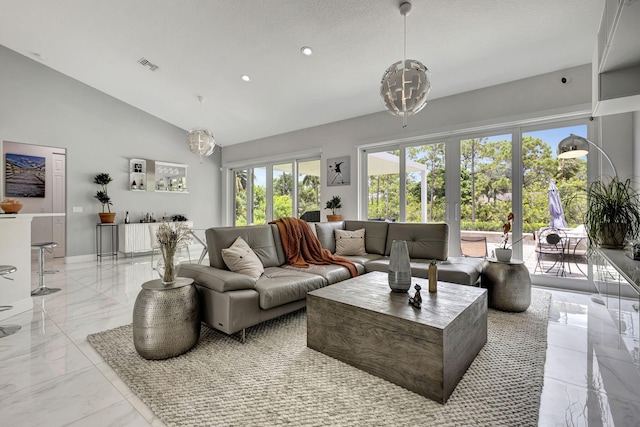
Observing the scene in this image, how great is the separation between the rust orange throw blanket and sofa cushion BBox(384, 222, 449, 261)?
96cm

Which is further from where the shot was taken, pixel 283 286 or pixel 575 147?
pixel 575 147

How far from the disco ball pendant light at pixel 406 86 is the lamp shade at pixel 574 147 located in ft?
5.79

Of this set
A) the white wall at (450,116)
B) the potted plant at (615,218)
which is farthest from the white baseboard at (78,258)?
the potted plant at (615,218)

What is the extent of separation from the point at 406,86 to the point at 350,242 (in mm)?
2205

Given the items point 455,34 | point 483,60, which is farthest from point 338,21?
point 483,60

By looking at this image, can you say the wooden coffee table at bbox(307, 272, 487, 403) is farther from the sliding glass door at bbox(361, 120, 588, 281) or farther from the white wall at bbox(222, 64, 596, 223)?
the white wall at bbox(222, 64, 596, 223)

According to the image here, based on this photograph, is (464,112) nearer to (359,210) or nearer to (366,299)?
(359,210)

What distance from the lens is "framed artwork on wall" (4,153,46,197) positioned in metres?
5.76

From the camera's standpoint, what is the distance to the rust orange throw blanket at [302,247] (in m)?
3.37

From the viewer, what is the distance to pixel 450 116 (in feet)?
14.8

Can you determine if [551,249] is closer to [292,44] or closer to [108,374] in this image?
[292,44]

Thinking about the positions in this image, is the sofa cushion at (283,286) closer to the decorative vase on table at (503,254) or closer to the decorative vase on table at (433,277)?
the decorative vase on table at (433,277)

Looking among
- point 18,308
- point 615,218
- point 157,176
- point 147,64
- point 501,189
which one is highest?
point 147,64

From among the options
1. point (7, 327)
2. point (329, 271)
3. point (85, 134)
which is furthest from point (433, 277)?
point (85, 134)
